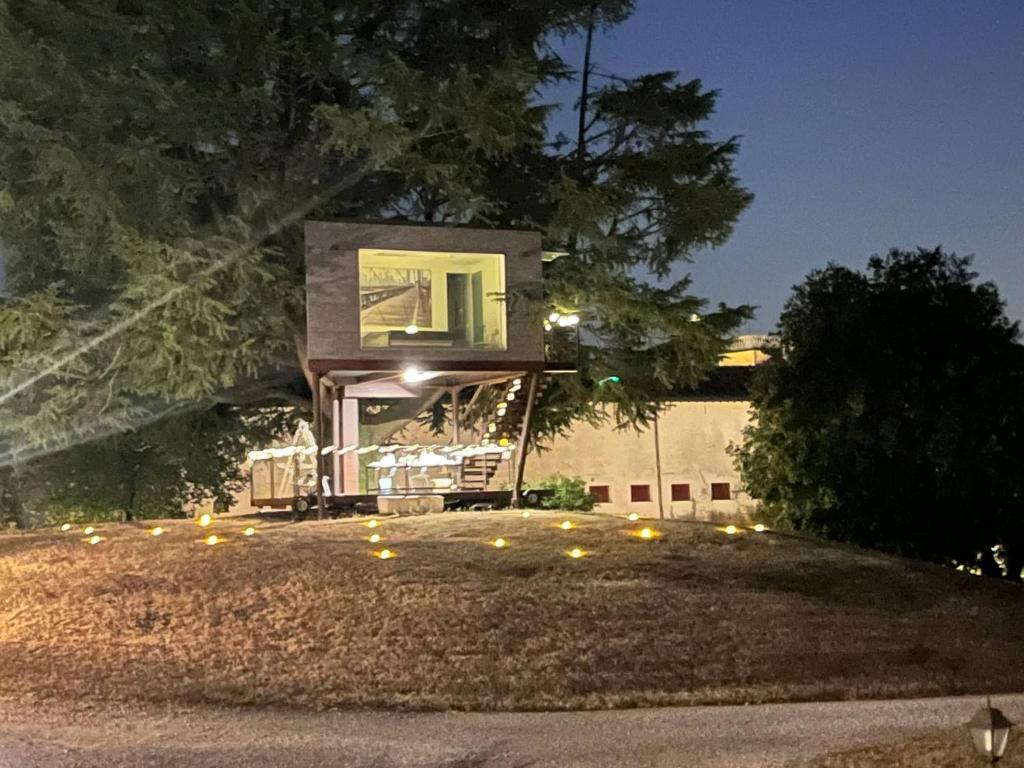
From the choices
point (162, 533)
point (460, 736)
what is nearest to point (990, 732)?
point (460, 736)

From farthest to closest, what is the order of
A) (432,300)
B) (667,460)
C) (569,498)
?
(667,460) → (569,498) → (432,300)

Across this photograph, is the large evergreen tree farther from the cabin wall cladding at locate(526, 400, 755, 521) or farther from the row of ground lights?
the cabin wall cladding at locate(526, 400, 755, 521)

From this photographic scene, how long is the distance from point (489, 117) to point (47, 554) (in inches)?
326

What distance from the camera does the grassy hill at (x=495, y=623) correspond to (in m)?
8.85

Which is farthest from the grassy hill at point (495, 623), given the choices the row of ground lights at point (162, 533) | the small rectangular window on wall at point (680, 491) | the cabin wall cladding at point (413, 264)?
the small rectangular window on wall at point (680, 491)

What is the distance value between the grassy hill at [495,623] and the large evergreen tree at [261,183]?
5.13m

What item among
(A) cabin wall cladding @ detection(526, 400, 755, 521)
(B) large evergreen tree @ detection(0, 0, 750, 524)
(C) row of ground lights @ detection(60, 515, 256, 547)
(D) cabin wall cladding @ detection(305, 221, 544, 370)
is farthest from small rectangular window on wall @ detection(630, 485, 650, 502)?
(C) row of ground lights @ detection(60, 515, 256, 547)

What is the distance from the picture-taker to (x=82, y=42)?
17250 millimetres

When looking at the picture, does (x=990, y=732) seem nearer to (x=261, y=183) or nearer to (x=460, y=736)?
(x=460, y=736)

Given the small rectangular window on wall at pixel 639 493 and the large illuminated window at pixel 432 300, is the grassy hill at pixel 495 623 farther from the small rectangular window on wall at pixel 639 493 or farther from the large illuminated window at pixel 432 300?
the small rectangular window on wall at pixel 639 493

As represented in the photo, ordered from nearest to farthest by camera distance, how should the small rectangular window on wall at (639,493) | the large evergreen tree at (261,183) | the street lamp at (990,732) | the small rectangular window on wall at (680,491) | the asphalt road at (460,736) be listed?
1. the street lamp at (990,732)
2. the asphalt road at (460,736)
3. the large evergreen tree at (261,183)
4. the small rectangular window on wall at (639,493)
5. the small rectangular window on wall at (680,491)

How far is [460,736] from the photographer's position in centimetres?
742

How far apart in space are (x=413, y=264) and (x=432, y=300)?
956 mm

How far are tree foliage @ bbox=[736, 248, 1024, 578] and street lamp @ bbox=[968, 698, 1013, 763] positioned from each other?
12.1m
